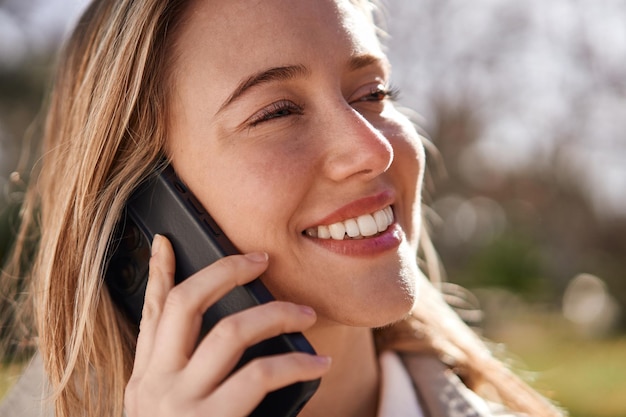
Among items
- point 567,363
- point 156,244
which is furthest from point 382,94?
point 567,363

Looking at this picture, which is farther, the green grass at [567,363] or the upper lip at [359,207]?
the green grass at [567,363]

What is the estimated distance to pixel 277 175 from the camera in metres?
1.63

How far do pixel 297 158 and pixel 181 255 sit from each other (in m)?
0.37

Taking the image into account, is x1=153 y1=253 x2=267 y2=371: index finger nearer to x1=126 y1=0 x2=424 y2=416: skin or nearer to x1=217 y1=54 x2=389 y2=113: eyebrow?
x1=126 y1=0 x2=424 y2=416: skin

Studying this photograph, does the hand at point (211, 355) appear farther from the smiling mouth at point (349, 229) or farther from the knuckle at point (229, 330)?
the smiling mouth at point (349, 229)

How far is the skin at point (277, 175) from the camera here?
1576 mm

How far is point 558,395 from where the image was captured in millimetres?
3312

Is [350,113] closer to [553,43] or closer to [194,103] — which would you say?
[194,103]

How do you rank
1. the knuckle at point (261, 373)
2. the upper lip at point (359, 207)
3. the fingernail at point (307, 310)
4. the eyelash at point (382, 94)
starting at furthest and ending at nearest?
the eyelash at point (382, 94) → the upper lip at point (359, 207) → the fingernail at point (307, 310) → the knuckle at point (261, 373)

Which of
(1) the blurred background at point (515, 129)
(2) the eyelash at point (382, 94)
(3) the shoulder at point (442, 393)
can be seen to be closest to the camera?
(2) the eyelash at point (382, 94)

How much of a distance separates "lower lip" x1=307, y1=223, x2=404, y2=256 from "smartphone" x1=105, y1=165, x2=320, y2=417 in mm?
179

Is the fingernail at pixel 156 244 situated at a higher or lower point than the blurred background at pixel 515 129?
higher

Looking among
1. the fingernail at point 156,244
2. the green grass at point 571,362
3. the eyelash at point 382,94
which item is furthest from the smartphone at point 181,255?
the green grass at point 571,362

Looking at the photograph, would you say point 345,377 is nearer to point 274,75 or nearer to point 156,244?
point 156,244
